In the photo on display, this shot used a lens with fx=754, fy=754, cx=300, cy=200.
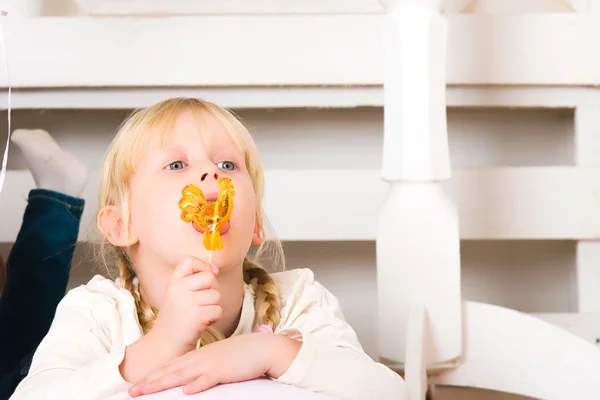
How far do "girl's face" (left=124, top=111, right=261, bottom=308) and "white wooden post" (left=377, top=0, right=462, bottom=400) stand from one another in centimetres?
22

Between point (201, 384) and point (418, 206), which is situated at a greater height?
point (418, 206)

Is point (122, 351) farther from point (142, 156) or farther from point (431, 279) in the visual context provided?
point (431, 279)

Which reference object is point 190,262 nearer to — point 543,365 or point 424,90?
point 424,90

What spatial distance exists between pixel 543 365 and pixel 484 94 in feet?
1.71

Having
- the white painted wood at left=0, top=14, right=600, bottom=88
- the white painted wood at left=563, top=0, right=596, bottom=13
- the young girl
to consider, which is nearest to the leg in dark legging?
the white painted wood at left=0, top=14, right=600, bottom=88

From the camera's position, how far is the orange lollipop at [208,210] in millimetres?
755

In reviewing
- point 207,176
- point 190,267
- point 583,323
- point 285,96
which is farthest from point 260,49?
point 583,323

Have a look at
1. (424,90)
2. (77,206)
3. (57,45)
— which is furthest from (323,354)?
(57,45)

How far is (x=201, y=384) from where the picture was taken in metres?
0.67

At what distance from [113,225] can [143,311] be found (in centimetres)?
12

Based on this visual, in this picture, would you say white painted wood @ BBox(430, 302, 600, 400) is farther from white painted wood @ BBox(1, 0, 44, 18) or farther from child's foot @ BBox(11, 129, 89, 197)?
white painted wood @ BBox(1, 0, 44, 18)

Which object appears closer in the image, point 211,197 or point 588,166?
point 211,197

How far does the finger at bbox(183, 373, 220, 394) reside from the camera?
2.16 feet

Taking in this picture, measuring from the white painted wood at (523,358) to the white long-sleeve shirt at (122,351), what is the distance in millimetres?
203
